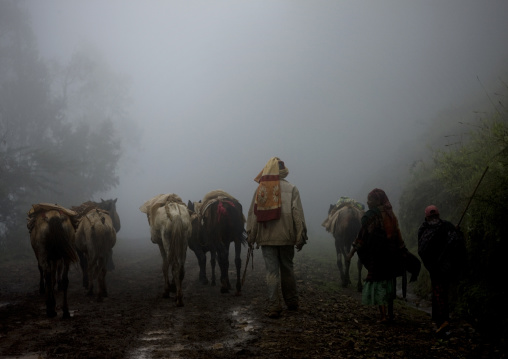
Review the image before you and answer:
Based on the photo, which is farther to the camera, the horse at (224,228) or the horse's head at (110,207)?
the horse's head at (110,207)

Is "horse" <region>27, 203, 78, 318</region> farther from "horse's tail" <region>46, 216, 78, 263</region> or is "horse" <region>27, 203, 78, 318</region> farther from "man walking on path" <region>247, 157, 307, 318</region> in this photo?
"man walking on path" <region>247, 157, 307, 318</region>

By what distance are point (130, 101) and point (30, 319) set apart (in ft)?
119

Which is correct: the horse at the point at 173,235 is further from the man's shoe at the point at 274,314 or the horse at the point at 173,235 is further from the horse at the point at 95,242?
the man's shoe at the point at 274,314

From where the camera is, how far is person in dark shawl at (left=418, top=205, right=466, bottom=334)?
528 centimetres

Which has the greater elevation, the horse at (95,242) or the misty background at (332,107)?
the misty background at (332,107)

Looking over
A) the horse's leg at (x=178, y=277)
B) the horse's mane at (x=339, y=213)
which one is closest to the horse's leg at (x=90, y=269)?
the horse's leg at (x=178, y=277)

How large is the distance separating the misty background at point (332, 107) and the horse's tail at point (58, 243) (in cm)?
969

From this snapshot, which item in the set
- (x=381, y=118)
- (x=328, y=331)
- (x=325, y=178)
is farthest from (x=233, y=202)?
(x=381, y=118)

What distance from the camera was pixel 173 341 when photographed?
500cm

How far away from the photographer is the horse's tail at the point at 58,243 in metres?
6.74

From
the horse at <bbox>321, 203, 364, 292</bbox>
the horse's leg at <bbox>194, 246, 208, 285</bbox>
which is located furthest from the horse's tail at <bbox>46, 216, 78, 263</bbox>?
the horse at <bbox>321, 203, 364, 292</bbox>

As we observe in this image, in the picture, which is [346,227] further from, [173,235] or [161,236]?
[161,236]

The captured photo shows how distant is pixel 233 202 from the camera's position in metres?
9.40

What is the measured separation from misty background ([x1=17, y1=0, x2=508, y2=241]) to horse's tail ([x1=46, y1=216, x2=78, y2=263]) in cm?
969
